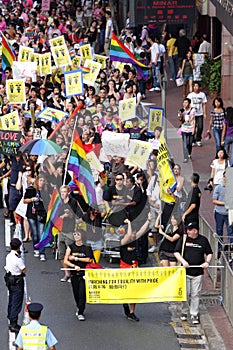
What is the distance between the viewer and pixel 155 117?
23156 millimetres

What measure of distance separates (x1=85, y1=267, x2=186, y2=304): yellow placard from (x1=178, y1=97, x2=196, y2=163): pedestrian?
8.85 m

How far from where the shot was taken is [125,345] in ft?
50.3

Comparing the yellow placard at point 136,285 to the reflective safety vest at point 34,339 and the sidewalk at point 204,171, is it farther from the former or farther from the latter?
the reflective safety vest at point 34,339

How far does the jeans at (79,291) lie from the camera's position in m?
16.2

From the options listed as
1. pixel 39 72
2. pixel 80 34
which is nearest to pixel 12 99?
pixel 39 72

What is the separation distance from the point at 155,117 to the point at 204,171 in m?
2.06

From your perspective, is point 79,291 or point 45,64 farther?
point 45,64

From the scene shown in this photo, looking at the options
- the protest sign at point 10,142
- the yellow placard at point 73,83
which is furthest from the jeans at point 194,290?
the yellow placard at point 73,83

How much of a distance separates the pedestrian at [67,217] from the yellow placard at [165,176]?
1.40 metres

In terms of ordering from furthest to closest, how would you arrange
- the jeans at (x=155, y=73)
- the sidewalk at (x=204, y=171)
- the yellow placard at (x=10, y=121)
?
the jeans at (x=155, y=73), the yellow placard at (x=10, y=121), the sidewalk at (x=204, y=171)

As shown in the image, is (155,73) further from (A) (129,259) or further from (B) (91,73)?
(A) (129,259)

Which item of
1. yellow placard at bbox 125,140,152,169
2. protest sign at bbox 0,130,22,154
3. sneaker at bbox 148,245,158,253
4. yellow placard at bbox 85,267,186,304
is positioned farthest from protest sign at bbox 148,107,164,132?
yellow placard at bbox 85,267,186,304

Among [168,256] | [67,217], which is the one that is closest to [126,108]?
[67,217]

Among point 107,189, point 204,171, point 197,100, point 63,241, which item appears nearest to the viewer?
Answer: point 63,241
